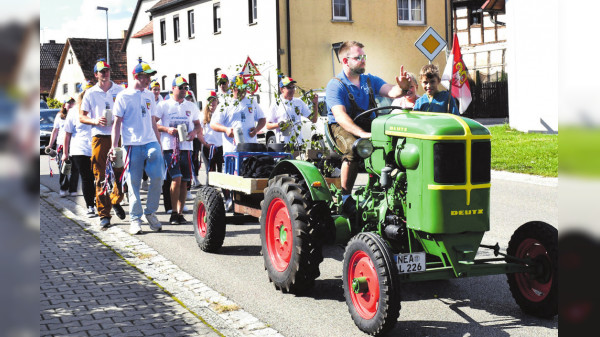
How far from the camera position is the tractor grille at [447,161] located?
14.3ft

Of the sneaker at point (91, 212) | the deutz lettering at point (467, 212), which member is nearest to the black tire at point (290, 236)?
the deutz lettering at point (467, 212)

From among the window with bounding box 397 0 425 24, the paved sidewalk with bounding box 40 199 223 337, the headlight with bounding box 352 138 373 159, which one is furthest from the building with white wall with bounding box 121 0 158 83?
the headlight with bounding box 352 138 373 159

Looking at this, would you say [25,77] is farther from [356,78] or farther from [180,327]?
[356,78]

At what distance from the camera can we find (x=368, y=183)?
534cm

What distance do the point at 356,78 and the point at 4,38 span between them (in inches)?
212

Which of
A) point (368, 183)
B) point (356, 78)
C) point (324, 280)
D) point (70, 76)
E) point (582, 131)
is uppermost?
point (70, 76)

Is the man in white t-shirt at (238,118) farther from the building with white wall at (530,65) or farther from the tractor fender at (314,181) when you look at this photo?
the building with white wall at (530,65)

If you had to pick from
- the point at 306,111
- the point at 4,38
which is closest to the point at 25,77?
the point at 4,38

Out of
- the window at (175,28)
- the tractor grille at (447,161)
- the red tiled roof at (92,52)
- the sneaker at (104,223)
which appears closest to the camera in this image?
the tractor grille at (447,161)

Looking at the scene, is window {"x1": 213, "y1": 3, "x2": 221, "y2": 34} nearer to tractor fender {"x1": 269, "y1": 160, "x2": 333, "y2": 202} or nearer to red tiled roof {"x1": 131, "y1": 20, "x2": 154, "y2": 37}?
red tiled roof {"x1": 131, "y1": 20, "x2": 154, "y2": 37}

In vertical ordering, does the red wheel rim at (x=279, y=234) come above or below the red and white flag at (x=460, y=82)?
below

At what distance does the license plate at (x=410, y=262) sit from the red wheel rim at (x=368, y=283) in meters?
0.17

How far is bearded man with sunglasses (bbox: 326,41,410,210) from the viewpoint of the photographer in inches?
224

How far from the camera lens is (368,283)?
4.45 m
